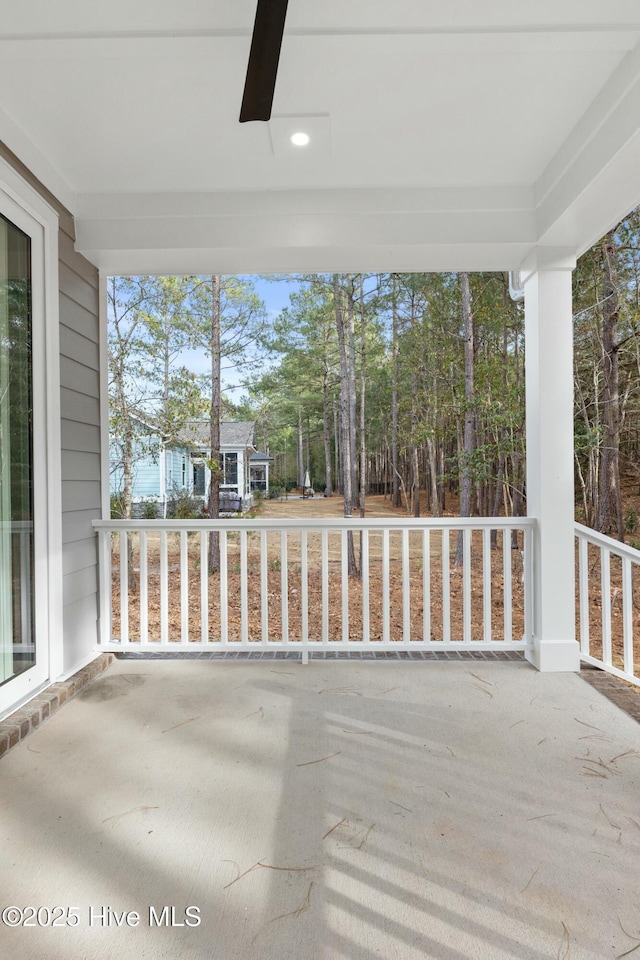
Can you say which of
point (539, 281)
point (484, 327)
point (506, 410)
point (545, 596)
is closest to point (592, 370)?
point (484, 327)

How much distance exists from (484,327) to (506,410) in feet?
4.42

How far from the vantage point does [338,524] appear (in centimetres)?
297

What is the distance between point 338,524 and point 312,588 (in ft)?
10.7

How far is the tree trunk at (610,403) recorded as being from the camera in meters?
5.59

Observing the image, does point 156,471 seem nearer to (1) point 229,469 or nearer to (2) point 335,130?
(1) point 229,469

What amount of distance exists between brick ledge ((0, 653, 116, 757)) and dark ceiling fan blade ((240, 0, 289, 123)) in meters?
2.52

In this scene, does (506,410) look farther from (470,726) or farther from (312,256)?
(470,726)

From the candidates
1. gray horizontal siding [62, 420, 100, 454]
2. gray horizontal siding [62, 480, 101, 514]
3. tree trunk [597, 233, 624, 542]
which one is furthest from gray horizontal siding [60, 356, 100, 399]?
tree trunk [597, 233, 624, 542]

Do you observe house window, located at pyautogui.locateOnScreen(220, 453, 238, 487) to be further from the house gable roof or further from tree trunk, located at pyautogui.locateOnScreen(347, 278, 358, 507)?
tree trunk, located at pyautogui.locateOnScreen(347, 278, 358, 507)

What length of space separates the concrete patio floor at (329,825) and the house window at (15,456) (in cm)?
44

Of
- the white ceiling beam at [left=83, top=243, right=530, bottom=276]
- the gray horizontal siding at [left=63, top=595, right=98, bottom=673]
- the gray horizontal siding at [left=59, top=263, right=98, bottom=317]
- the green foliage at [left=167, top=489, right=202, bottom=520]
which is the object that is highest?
the white ceiling beam at [left=83, top=243, right=530, bottom=276]

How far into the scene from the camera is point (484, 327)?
586 cm

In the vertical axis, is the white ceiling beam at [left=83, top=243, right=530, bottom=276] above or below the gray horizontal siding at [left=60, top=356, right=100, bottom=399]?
above

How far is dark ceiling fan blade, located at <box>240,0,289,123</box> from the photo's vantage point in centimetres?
126
